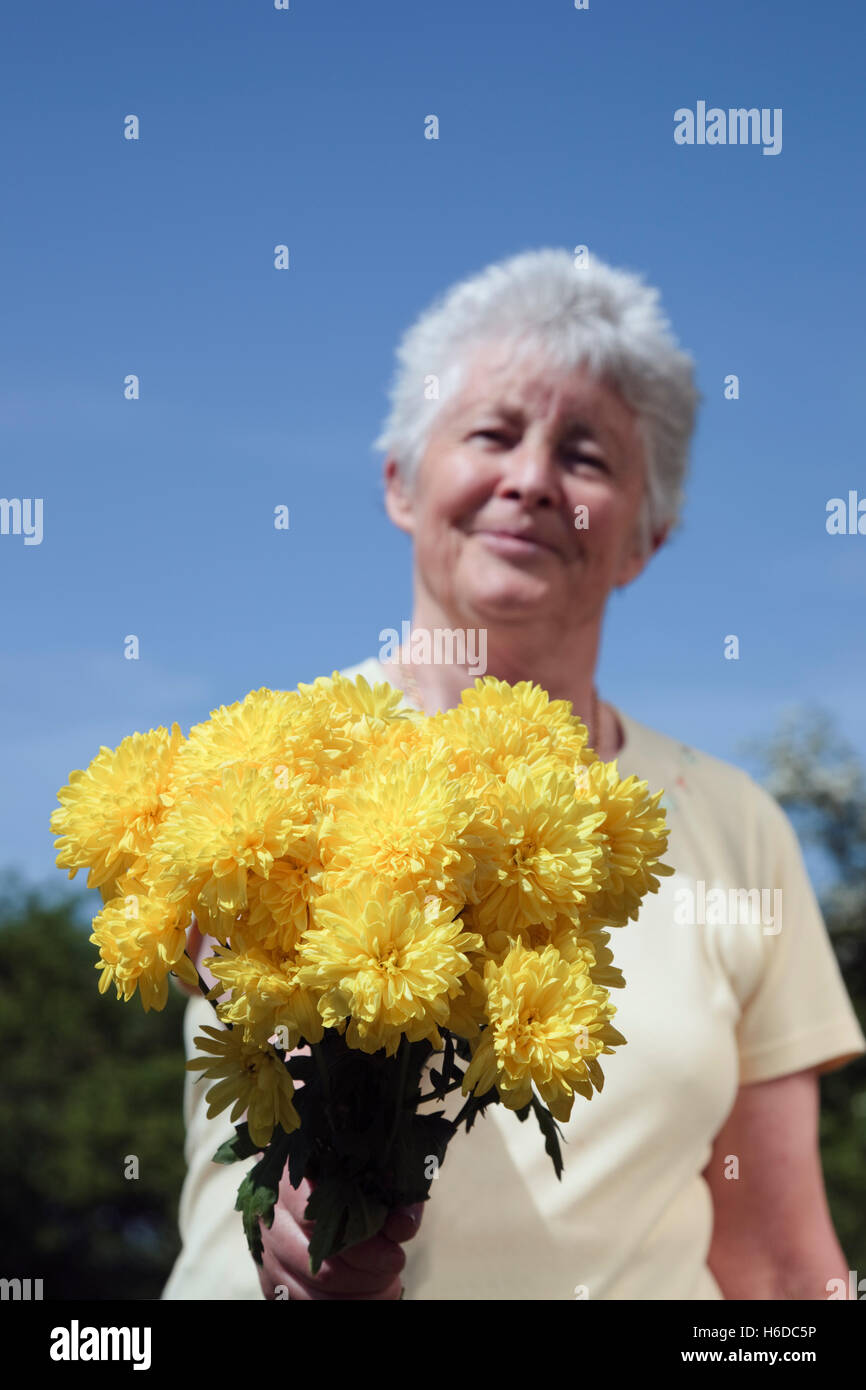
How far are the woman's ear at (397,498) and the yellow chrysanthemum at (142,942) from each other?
954 millimetres

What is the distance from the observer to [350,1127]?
0.90 meters

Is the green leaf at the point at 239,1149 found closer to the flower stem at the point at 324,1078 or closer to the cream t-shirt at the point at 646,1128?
the flower stem at the point at 324,1078

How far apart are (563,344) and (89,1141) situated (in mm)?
8282

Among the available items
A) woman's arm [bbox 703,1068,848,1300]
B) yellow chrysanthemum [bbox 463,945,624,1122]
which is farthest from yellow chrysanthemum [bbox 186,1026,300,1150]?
woman's arm [bbox 703,1068,848,1300]

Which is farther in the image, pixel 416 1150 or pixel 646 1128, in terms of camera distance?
pixel 646 1128

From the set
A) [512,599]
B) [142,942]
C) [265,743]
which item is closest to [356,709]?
[265,743]

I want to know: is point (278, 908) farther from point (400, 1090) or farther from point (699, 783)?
point (699, 783)

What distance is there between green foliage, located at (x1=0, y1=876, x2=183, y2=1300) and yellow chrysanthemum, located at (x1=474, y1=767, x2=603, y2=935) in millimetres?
7919

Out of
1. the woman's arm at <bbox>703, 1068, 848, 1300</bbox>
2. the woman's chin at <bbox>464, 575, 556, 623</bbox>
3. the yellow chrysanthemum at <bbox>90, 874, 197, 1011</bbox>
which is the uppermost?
the woman's chin at <bbox>464, 575, 556, 623</bbox>

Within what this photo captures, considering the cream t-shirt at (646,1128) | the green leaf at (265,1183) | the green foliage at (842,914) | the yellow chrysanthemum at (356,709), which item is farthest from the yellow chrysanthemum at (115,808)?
the green foliage at (842,914)

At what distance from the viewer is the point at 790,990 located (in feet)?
5.63

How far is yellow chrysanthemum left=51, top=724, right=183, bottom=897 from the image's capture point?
34.3 inches

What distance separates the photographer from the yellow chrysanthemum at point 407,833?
2.59ft

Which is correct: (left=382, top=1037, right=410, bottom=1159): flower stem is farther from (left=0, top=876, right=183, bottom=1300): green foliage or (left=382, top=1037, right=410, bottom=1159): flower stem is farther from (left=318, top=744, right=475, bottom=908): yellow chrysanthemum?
(left=0, top=876, right=183, bottom=1300): green foliage
